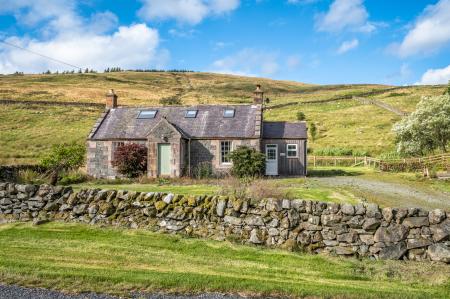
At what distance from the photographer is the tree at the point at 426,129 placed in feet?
143

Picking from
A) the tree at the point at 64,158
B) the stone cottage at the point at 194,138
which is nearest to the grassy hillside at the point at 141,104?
the tree at the point at 64,158

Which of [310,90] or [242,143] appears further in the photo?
[310,90]

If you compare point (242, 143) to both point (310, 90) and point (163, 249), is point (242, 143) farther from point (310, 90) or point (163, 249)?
point (310, 90)

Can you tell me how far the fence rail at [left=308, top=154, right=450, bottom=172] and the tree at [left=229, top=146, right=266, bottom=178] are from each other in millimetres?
14290

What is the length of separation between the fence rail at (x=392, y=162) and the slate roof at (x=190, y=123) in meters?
14.9

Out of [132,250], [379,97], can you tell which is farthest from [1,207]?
[379,97]

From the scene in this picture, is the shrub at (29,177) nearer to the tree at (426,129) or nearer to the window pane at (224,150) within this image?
the window pane at (224,150)

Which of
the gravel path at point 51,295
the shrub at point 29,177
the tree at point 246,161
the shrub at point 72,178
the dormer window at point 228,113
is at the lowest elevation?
the gravel path at point 51,295

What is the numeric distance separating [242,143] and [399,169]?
54.5ft

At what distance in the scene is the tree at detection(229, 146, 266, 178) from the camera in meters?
28.9

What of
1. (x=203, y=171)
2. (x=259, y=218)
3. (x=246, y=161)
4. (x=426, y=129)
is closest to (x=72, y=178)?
(x=203, y=171)

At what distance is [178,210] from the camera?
Result: 1275 cm

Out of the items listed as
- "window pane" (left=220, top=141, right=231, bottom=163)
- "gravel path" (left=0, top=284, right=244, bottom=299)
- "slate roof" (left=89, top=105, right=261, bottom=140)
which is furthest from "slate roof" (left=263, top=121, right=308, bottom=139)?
"gravel path" (left=0, top=284, right=244, bottom=299)

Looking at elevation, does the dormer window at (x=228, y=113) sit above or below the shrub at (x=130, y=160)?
above
